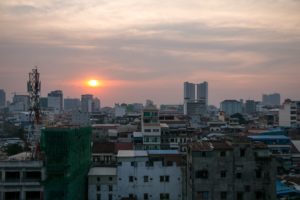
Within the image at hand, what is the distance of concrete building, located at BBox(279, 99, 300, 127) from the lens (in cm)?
8069

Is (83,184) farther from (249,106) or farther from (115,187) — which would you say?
(249,106)

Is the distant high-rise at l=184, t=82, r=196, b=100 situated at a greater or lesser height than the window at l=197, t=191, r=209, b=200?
greater

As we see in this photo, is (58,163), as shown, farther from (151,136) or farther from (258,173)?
(151,136)

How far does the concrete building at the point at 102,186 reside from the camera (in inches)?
1251

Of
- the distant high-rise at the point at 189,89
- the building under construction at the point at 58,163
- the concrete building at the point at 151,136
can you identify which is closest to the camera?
the building under construction at the point at 58,163

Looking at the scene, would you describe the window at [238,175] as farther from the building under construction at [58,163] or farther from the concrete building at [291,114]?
the concrete building at [291,114]

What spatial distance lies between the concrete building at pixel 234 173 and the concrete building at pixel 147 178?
30.5 feet

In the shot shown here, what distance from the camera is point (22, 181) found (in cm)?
2508

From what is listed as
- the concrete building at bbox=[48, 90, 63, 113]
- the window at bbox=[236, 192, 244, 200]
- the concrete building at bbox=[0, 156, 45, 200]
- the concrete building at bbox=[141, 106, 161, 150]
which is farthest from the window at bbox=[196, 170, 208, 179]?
the concrete building at bbox=[48, 90, 63, 113]

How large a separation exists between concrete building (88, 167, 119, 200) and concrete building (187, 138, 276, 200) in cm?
1076

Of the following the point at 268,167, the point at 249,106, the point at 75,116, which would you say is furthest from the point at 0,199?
the point at 249,106

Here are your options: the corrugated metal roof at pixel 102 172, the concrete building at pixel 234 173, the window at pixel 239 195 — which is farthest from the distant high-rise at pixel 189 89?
the window at pixel 239 195

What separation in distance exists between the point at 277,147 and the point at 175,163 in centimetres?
1876

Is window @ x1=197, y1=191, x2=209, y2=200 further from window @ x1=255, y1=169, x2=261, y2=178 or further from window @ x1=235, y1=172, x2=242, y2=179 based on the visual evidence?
window @ x1=255, y1=169, x2=261, y2=178
